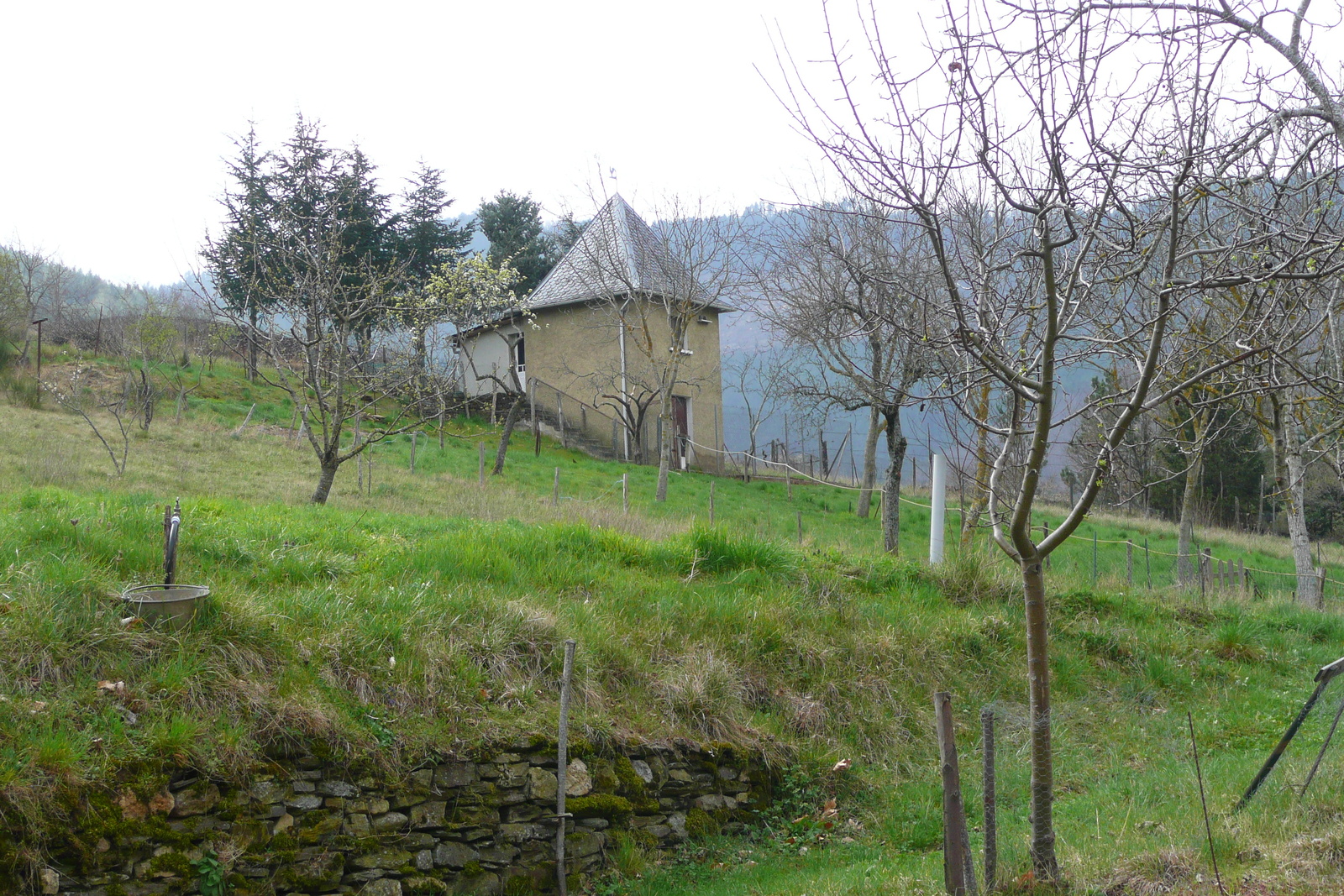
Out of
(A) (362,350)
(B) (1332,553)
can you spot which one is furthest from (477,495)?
(B) (1332,553)

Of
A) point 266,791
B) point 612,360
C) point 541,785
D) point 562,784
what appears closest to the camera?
point 266,791

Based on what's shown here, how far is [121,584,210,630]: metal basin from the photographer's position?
19.4ft

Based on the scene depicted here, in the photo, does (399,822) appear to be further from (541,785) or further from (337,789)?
(541,785)

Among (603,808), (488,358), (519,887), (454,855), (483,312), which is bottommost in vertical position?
(519,887)

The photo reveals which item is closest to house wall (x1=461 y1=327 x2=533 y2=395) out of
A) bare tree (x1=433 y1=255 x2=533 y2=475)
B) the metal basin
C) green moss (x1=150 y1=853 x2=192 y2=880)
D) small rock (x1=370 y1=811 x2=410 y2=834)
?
bare tree (x1=433 y1=255 x2=533 y2=475)

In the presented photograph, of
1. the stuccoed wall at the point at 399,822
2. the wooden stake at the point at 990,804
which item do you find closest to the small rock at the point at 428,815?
the stuccoed wall at the point at 399,822

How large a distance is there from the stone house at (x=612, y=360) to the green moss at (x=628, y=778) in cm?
1986

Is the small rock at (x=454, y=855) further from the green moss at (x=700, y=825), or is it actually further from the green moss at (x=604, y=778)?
the green moss at (x=700, y=825)

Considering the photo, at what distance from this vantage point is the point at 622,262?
24.3m

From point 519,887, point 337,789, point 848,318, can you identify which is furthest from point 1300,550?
point 337,789

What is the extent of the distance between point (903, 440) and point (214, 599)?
11.8 metres

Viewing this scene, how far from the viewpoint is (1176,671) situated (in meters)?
10.3

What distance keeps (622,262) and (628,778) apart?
62.9 feet

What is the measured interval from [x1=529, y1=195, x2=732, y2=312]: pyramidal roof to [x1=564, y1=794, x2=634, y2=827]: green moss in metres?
18.3
